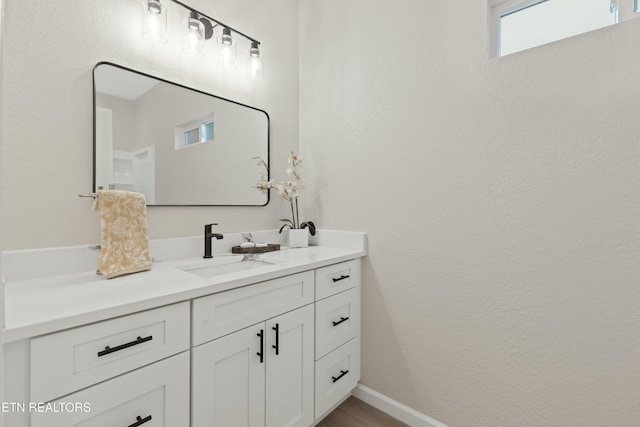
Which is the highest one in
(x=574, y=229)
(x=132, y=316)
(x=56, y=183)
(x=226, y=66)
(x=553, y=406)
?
(x=226, y=66)

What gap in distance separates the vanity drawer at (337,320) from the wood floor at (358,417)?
404 mm

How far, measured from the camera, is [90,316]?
863 millimetres

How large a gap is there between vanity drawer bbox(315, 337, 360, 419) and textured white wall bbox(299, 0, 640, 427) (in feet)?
0.31

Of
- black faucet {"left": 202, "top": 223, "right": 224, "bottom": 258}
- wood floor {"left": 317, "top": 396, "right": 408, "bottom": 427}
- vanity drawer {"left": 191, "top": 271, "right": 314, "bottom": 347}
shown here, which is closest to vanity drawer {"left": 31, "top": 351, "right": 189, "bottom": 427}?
vanity drawer {"left": 191, "top": 271, "right": 314, "bottom": 347}

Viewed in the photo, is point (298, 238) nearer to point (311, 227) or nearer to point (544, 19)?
point (311, 227)

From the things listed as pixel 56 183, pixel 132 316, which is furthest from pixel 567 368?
pixel 56 183

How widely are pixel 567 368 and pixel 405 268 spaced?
2.49ft

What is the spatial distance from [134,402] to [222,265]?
2.45 feet

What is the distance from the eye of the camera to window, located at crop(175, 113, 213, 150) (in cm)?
166

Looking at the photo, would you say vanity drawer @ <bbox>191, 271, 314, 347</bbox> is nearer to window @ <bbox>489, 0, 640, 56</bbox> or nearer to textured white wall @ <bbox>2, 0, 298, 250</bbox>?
textured white wall @ <bbox>2, 0, 298, 250</bbox>

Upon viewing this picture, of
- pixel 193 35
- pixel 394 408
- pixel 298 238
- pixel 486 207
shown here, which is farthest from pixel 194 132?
pixel 394 408

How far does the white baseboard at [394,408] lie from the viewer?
163 cm

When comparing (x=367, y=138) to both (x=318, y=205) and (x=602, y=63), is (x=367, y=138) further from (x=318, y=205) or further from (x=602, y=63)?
(x=602, y=63)

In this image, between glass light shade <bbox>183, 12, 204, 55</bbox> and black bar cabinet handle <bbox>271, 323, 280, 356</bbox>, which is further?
glass light shade <bbox>183, 12, 204, 55</bbox>
